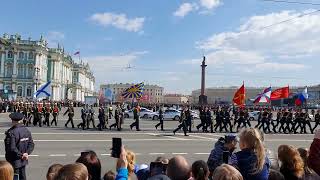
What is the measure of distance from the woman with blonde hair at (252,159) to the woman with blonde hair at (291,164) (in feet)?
1.59

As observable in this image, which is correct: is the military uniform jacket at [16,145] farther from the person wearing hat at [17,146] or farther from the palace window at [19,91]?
the palace window at [19,91]

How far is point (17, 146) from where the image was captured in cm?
695

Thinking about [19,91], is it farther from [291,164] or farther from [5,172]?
[5,172]

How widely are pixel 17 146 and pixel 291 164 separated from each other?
4.49 m

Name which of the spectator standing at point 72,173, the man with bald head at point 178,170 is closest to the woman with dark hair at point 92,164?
the man with bald head at point 178,170

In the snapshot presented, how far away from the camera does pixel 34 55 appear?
119688mm

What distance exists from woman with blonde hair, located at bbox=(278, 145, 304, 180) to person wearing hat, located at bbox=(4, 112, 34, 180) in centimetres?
425

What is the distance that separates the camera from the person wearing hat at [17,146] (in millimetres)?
6885

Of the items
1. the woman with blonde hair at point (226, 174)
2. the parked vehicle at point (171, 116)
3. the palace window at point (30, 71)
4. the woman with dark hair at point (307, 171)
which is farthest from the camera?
the palace window at point (30, 71)

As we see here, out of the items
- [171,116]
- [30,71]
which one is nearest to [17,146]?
[171,116]

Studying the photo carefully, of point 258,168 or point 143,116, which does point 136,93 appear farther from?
point 258,168

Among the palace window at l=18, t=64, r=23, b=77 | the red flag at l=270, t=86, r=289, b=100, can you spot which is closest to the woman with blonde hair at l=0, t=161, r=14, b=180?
the red flag at l=270, t=86, r=289, b=100

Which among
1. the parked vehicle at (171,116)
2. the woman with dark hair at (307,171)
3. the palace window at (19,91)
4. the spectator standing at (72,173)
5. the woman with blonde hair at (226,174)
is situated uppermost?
the palace window at (19,91)

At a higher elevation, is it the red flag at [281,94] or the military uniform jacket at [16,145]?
the red flag at [281,94]
